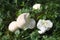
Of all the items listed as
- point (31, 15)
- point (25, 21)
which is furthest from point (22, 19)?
point (31, 15)

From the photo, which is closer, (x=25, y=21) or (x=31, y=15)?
(x=25, y=21)

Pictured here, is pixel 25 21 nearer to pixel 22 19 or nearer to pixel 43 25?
pixel 22 19

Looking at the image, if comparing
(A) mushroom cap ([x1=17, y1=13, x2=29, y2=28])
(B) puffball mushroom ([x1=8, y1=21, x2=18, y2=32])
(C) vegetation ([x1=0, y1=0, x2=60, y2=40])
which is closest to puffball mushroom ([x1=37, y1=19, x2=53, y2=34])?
(C) vegetation ([x1=0, y1=0, x2=60, y2=40])

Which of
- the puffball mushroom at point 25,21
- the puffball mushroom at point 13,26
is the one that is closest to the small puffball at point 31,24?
the puffball mushroom at point 25,21

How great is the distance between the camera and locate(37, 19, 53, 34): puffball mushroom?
2.91 metres

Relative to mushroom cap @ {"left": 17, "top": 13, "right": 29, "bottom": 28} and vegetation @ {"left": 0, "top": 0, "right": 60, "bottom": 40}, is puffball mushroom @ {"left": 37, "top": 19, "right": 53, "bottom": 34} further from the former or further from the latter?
mushroom cap @ {"left": 17, "top": 13, "right": 29, "bottom": 28}

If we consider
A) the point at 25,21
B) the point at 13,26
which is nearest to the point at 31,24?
the point at 25,21

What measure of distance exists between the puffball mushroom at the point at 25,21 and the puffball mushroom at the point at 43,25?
0.08 meters

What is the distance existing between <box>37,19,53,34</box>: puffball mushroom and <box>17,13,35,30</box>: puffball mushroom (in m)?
0.08

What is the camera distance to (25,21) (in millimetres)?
2943

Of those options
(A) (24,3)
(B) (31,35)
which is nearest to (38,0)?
(A) (24,3)

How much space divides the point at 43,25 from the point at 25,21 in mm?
197

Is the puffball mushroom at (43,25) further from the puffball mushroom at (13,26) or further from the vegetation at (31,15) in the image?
the puffball mushroom at (13,26)

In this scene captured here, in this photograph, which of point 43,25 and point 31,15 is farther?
point 31,15
